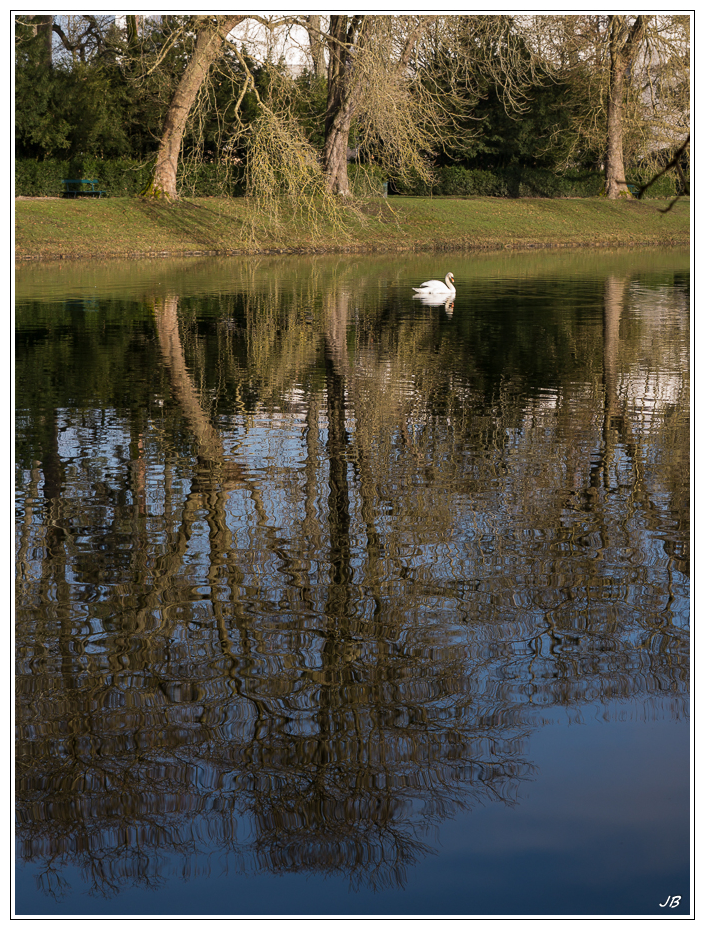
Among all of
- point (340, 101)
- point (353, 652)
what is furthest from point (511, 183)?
point (353, 652)

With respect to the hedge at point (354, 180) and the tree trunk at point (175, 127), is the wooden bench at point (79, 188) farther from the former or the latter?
the tree trunk at point (175, 127)

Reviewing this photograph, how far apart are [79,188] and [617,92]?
20139mm

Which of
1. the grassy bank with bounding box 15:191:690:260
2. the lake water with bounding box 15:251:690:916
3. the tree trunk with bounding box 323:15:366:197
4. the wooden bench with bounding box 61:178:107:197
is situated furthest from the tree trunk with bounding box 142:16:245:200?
the lake water with bounding box 15:251:690:916

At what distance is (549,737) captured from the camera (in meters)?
4.21

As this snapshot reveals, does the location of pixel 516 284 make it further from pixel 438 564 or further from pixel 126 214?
pixel 438 564

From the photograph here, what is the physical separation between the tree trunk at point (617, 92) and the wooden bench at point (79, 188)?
19122 mm

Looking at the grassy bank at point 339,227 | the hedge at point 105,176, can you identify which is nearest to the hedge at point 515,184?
the grassy bank at point 339,227

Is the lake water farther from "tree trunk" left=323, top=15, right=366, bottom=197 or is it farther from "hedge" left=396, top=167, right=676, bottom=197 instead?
"hedge" left=396, top=167, right=676, bottom=197

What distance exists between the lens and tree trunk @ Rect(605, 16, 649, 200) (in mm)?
29453

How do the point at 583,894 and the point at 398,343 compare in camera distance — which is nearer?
the point at 583,894

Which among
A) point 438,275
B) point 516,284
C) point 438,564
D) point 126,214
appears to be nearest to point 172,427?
point 438,564

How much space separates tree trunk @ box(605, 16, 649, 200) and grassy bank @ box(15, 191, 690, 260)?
1.48 metres

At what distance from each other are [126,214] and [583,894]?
35537 millimetres

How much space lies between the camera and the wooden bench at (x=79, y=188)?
4048 centimetres
